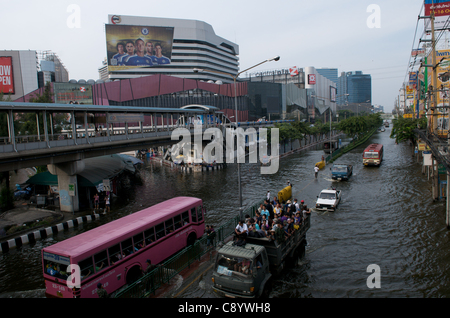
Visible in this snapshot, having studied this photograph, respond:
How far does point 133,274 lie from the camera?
11.3 meters

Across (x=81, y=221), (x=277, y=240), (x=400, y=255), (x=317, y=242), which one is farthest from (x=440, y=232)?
(x=81, y=221)

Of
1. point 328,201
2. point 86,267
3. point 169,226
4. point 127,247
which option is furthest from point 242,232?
point 328,201

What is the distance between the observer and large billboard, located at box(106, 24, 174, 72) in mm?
102812

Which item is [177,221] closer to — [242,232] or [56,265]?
[242,232]

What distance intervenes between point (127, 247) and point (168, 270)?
5.77 ft

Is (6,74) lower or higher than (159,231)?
higher

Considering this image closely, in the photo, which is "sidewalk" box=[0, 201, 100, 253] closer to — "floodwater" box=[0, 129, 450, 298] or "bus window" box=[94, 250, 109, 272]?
"floodwater" box=[0, 129, 450, 298]

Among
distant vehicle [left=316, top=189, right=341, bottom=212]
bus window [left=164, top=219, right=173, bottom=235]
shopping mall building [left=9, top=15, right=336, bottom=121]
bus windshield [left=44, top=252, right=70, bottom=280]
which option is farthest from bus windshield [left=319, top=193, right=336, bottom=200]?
shopping mall building [left=9, top=15, right=336, bottom=121]

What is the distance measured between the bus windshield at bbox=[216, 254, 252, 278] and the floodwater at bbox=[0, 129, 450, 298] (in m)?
1.47

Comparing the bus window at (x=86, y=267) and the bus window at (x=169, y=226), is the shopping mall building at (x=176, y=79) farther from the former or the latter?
the bus window at (x=86, y=267)

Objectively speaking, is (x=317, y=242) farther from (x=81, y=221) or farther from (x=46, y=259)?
(x=81, y=221)

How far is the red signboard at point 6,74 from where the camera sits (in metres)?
78.6

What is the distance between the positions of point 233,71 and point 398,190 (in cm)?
12944

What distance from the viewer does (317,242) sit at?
1553 centimetres
